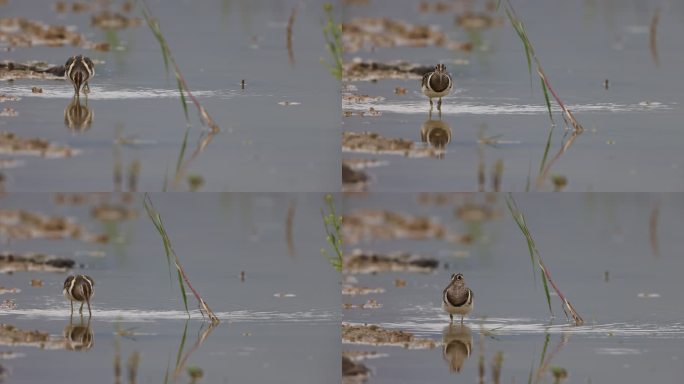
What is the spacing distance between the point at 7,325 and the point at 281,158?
1.47 metres

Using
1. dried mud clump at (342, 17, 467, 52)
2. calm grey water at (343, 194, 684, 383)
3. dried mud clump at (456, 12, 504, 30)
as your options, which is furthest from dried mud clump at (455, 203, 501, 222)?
dried mud clump at (456, 12, 504, 30)

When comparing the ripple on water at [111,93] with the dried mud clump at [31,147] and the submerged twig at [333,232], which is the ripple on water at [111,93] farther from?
the submerged twig at [333,232]

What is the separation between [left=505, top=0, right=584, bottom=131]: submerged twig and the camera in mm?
7488

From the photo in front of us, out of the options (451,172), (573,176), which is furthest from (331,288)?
(573,176)

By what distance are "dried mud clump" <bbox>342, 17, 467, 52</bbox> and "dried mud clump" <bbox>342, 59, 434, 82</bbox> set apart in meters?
0.19

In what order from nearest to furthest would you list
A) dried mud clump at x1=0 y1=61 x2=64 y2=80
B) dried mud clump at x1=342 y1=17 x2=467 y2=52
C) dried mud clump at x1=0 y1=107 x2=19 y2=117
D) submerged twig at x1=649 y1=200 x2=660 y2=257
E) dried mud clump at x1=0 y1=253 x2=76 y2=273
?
dried mud clump at x1=0 y1=107 x2=19 y2=117, submerged twig at x1=649 y1=200 x2=660 y2=257, dried mud clump at x1=0 y1=253 x2=76 y2=273, dried mud clump at x1=0 y1=61 x2=64 y2=80, dried mud clump at x1=342 y1=17 x2=467 y2=52

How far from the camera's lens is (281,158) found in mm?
7305

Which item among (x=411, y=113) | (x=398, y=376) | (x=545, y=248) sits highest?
(x=411, y=113)

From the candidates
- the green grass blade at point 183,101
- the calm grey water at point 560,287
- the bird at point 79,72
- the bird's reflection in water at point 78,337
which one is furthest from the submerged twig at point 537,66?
the bird's reflection in water at point 78,337

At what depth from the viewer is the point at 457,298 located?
7188 mm

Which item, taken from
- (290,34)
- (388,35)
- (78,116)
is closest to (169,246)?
(78,116)

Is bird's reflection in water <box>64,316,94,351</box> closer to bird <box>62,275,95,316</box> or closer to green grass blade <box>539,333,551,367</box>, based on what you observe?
bird <box>62,275,95,316</box>

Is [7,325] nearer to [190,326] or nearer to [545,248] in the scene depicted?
[190,326]

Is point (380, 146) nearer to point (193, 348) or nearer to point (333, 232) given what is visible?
point (333, 232)
